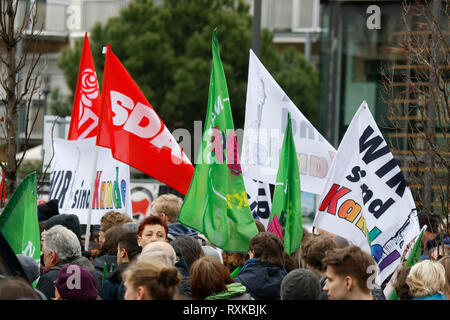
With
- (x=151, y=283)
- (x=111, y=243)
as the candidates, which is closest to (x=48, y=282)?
(x=111, y=243)

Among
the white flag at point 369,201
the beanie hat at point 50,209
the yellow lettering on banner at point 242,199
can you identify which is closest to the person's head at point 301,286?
the white flag at point 369,201

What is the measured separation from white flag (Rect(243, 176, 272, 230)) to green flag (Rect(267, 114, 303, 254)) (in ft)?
4.73

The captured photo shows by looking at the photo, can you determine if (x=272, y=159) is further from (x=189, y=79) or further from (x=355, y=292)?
(x=189, y=79)

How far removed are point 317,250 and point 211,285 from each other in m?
1.52

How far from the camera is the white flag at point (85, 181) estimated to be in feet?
30.1

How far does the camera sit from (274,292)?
20.5 feet

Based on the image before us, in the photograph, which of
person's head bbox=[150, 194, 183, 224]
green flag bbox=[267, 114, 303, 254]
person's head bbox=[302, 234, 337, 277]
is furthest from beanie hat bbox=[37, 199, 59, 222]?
person's head bbox=[302, 234, 337, 277]

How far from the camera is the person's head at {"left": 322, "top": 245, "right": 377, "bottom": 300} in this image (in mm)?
4836

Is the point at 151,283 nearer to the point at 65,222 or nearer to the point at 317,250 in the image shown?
the point at 317,250

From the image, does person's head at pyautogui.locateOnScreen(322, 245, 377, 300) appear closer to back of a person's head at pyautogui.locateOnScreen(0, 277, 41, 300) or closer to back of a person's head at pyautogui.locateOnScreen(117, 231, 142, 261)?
back of a person's head at pyautogui.locateOnScreen(0, 277, 41, 300)

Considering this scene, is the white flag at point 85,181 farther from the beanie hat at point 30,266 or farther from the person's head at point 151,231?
the beanie hat at point 30,266

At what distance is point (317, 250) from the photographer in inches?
255
